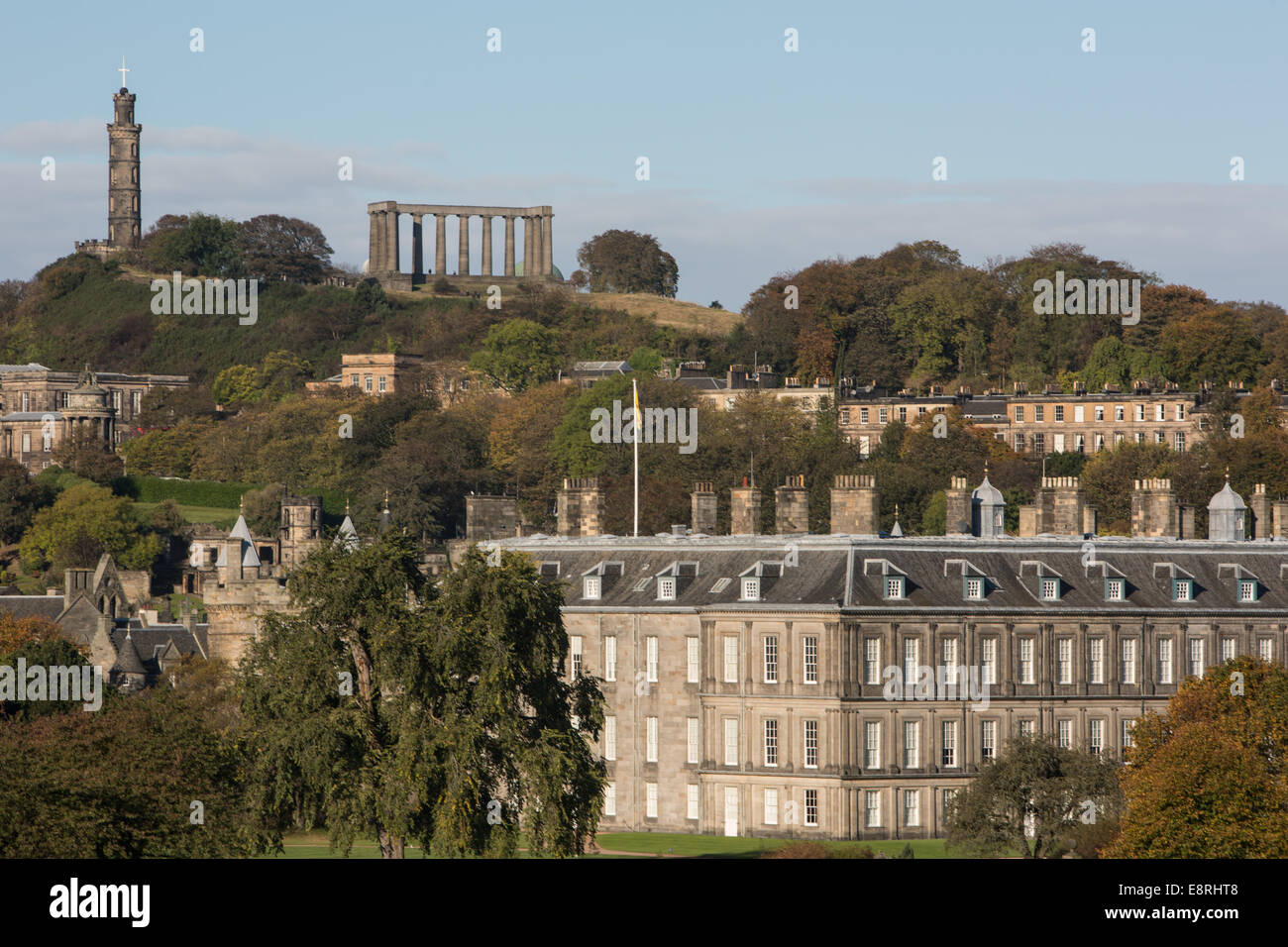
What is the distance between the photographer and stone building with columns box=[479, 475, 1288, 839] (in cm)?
8069

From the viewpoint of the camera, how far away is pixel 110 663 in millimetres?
112125

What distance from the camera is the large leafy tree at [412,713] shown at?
57.1 metres

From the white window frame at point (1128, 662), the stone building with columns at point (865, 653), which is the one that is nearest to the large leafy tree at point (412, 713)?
the stone building with columns at point (865, 653)

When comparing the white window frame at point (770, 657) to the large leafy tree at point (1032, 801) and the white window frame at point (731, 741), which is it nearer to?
the white window frame at point (731, 741)

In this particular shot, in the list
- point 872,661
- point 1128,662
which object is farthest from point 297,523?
point 1128,662

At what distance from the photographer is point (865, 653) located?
8100 centimetres

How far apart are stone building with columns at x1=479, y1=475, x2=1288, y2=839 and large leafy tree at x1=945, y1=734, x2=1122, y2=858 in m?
8.75

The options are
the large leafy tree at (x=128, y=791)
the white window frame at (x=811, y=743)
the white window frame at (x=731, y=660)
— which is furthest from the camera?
the white window frame at (x=731, y=660)

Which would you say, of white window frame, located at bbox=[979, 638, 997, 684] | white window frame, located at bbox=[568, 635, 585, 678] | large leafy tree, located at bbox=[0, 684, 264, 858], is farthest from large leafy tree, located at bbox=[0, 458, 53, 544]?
large leafy tree, located at bbox=[0, 684, 264, 858]

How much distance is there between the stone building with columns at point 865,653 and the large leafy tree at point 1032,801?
875 cm

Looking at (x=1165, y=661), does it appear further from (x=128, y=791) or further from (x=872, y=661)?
(x=128, y=791)
